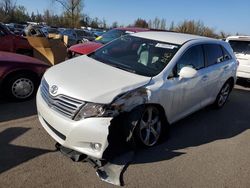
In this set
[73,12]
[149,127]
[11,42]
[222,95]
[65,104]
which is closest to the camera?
[65,104]

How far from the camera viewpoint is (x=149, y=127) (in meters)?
4.25

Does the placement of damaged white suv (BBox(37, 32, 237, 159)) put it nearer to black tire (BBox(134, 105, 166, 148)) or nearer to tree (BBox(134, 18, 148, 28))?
black tire (BBox(134, 105, 166, 148))

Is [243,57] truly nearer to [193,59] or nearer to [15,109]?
[193,59]

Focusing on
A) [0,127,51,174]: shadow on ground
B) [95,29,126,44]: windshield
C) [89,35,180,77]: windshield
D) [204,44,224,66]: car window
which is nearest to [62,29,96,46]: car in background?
[95,29,126,44]: windshield

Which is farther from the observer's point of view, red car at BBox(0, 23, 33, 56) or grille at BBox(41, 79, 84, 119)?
red car at BBox(0, 23, 33, 56)

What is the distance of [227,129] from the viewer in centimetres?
555

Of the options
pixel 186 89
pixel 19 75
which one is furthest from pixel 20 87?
pixel 186 89

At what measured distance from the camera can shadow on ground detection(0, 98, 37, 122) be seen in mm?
5065

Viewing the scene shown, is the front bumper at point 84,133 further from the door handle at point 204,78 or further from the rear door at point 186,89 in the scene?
the door handle at point 204,78

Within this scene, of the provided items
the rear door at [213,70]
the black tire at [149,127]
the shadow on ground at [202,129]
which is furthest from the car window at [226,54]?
the black tire at [149,127]

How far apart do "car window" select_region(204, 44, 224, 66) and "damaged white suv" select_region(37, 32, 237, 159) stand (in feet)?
0.07

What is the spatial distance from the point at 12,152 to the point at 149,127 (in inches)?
76.1

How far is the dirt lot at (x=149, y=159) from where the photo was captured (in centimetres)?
343

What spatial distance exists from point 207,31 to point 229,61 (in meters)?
31.7
